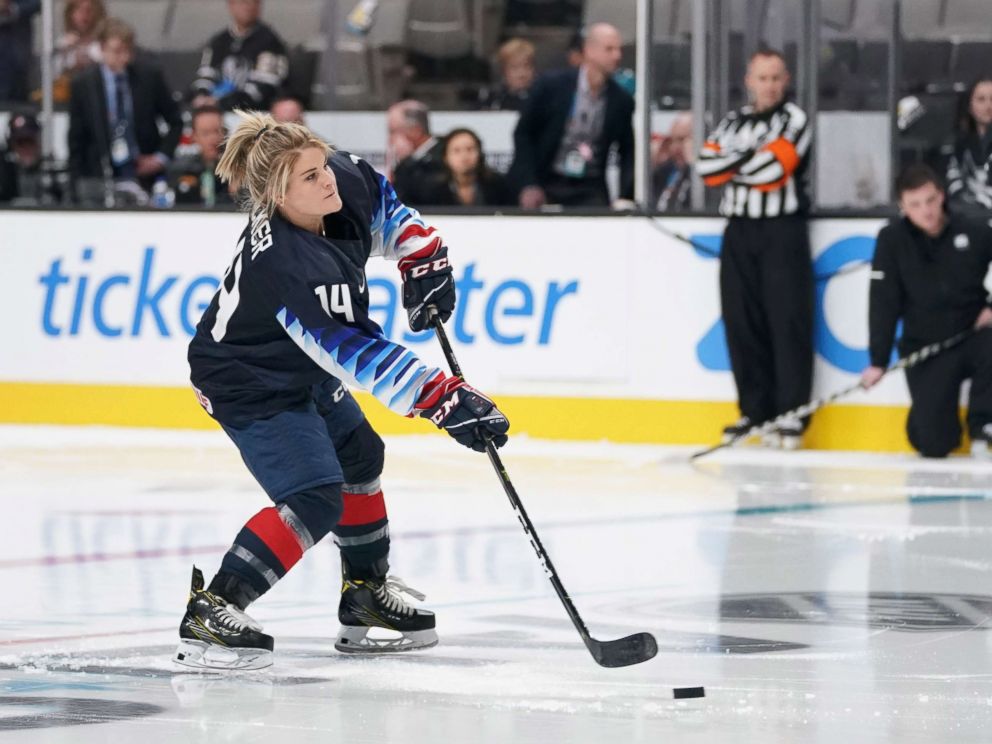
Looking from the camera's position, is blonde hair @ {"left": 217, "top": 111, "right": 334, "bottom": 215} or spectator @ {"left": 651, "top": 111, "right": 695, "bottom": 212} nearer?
blonde hair @ {"left": 217, "top": 111, "right": 334, "bottom": 215}

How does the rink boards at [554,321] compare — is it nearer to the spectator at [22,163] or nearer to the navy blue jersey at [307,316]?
the spectator at [22,163]

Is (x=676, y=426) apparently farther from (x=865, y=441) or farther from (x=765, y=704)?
(x=765, y=704)

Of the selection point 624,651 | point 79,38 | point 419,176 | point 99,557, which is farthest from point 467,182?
point 624,651

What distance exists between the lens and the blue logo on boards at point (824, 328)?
23.4ft

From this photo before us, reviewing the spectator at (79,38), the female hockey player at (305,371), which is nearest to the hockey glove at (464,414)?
the female hockey player at (305,371)

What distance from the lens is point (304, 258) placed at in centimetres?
346

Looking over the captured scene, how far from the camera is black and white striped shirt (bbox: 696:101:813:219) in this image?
698 centimetres

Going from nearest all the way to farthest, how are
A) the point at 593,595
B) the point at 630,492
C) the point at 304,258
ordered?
the point at 304,258
the point at 593,595
the point at 630,492

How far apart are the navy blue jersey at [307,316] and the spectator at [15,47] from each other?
Answer: 16.4 feet

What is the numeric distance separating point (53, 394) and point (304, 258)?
15.7ft

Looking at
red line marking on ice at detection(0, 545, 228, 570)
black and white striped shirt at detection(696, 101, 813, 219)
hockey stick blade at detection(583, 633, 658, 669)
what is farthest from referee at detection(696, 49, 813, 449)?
hockey stick blade at detection(583, 633, 658, 669)

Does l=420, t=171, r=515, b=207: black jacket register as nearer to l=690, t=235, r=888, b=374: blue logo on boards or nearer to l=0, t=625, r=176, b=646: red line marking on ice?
l=690, t=235, r=888, b=374: blue logo on boards

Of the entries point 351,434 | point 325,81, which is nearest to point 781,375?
point 325,81

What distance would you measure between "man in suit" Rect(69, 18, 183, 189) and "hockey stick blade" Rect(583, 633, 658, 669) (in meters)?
5.16
